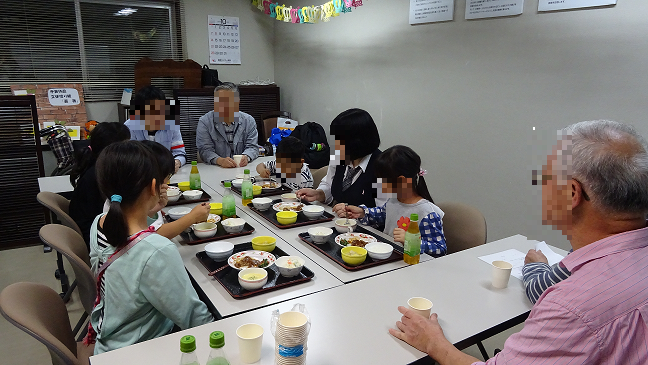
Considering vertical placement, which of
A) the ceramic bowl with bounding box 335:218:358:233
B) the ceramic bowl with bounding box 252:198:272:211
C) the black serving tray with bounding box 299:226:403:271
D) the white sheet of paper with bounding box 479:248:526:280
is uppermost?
the ceramic bowl with bounding box 252:198:272:211

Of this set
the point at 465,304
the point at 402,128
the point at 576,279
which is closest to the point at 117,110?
the point at 402,128

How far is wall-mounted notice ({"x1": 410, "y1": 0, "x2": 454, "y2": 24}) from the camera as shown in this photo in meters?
3.17

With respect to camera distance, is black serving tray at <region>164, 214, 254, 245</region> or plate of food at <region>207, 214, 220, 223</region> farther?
plate of food at <region>207, 214, 220, 223</region>

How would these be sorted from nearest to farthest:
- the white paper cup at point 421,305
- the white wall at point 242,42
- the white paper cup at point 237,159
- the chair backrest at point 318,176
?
the white paper cup at point 421,305
the chair backrest at point 318,176
the white paper cup at point 237,159
the white wall at point 242,42

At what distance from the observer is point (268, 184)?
2.89 meters

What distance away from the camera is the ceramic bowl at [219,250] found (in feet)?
5.49

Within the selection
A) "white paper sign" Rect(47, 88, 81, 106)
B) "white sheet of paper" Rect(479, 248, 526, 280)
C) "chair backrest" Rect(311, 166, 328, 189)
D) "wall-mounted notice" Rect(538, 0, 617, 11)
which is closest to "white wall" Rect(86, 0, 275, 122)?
"white paper sign" Rect(47, 88, 81, 106)

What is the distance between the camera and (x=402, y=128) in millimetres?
3742

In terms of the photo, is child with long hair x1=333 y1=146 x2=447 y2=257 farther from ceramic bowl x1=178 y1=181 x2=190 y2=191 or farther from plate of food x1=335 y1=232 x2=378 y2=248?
ceramic bowl x1=178 y1=181 x2=190 y2=191

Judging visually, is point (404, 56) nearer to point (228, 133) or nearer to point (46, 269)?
point (228, 133)

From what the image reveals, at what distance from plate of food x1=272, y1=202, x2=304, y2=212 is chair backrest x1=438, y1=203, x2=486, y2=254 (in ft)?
2.68

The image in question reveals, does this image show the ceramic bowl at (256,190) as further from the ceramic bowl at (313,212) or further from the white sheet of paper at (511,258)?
the white sheet of paper at (511,258)

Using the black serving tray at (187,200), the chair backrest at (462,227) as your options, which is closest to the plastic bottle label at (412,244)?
the chair backrest at (462,227)

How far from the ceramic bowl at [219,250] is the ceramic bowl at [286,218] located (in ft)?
1.37
